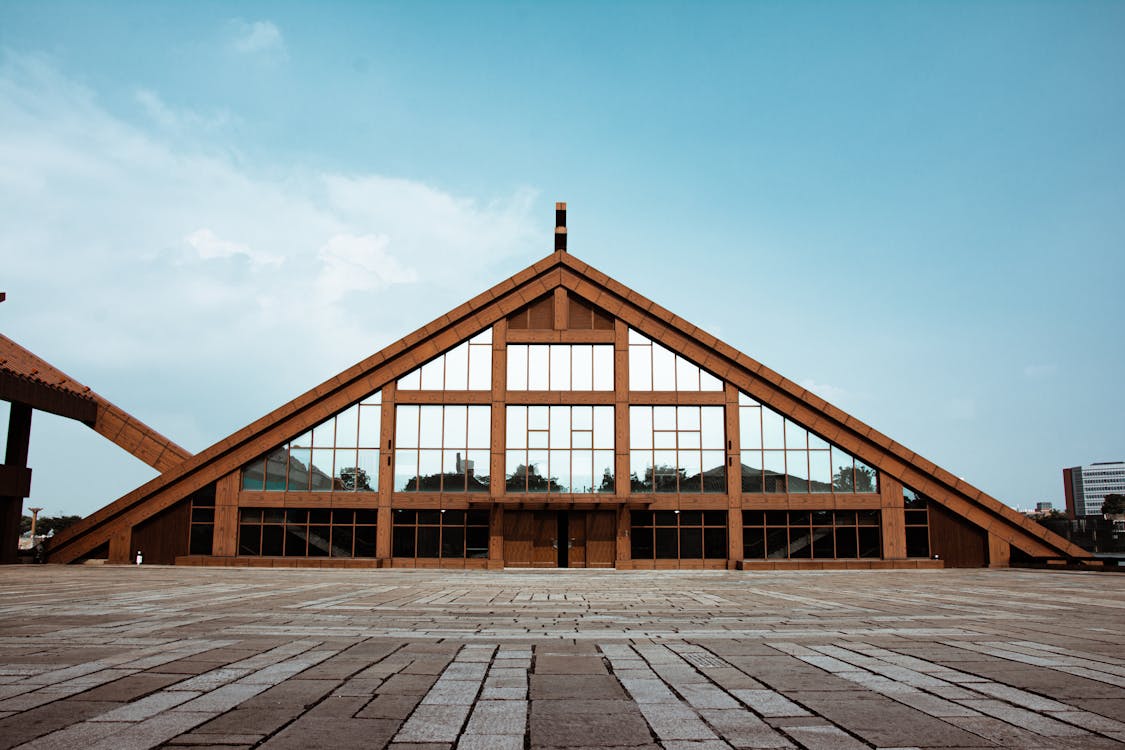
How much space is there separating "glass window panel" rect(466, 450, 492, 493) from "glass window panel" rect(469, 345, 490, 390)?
3.21 meters

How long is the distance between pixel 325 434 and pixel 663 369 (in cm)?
1643

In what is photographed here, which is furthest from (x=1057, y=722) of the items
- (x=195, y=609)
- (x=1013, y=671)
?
(x=195, y=609)

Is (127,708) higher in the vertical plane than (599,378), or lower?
lower

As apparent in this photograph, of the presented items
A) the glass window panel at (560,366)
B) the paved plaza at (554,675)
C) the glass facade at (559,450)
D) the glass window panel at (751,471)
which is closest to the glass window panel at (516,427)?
the glass facade at (559,450)

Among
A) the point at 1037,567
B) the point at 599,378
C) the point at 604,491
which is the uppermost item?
the point at 599,378

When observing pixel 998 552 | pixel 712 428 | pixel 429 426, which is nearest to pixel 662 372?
pixel 712 428

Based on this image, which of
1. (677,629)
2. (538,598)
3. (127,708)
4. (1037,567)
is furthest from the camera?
(1037,567)

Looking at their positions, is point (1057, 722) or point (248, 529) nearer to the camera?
point (1057, 722)

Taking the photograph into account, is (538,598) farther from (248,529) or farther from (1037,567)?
(1037,567)

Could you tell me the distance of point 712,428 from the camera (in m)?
40.7

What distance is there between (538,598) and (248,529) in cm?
2342

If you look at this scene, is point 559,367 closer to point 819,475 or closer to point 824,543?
point 819,475

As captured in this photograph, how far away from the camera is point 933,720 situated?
6715mm

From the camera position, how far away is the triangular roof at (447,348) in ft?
129
